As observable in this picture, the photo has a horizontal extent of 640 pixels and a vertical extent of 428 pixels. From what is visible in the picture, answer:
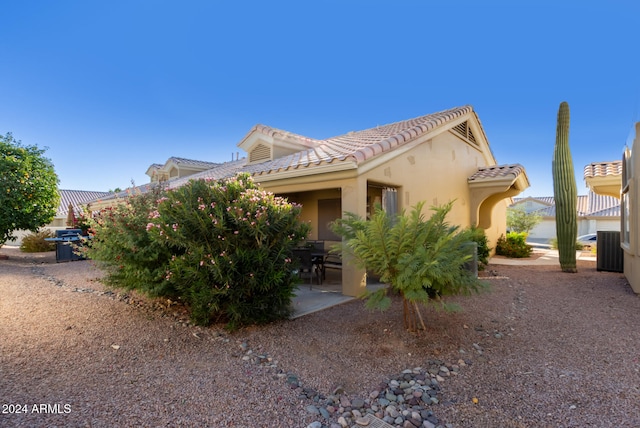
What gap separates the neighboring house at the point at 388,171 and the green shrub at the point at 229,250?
205 centimetres

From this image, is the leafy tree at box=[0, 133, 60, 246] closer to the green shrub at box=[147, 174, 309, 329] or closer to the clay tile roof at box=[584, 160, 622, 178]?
the green shrub at box=[147, 174, 309, 329]

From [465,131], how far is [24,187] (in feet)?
57.8

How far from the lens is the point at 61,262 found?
13477 mm

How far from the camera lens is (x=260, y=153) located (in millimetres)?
12977

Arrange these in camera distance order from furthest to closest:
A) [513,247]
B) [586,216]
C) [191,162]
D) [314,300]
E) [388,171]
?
[586,216] → [191,162] → [513,247] → [388,171] → [314,300]

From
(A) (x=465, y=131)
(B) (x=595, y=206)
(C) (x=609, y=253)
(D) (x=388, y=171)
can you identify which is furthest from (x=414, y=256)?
(B) (x=595, y=206)

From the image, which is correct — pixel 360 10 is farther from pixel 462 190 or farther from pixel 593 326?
pixel 593 326

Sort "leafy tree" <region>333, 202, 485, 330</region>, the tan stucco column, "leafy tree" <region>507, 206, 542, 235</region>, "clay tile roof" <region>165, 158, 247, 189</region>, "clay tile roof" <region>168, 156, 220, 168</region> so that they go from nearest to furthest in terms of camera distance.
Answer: "leafy tree" <region>333, 202, 485, 330</region> < the tan stucco column < "clay tile roof" <region>165, 158, 247, 189</region> < "clay tile roof" <region>168, 156, 220, 168</region> < "leafy tree" <region>507, 206, 542, 235</region>

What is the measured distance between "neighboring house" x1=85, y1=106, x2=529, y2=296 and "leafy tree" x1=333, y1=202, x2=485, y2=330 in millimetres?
2188

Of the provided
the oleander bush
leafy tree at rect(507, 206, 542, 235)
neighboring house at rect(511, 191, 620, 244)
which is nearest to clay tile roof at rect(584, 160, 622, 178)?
the oleander bush

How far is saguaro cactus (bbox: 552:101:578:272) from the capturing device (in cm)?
994

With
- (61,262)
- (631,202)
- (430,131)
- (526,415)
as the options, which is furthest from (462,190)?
(61,262)

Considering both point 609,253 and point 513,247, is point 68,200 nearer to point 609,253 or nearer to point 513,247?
point 513,247

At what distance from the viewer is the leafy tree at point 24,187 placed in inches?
491
